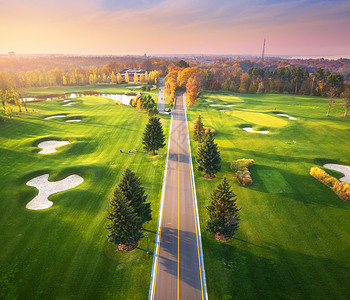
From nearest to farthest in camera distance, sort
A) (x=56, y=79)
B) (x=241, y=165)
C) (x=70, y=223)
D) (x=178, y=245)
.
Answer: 1. (x=178, y=245)
2. (x=70, y=223)
3. (x=241, y=165)
4. (x=56, y=79)

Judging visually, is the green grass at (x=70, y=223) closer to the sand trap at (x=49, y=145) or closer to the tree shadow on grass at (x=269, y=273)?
the sand trap at (x=49, y=145)

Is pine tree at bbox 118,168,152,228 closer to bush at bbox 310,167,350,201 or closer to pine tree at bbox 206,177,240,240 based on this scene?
pine tree at bbox 206,177,240,240

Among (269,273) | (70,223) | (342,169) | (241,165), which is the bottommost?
(269,273)

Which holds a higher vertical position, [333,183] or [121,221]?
[121,221]

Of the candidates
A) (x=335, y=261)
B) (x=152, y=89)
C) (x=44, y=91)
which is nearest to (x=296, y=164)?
(x=335, y=261)

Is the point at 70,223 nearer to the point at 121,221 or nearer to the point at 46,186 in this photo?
the point at 121,221

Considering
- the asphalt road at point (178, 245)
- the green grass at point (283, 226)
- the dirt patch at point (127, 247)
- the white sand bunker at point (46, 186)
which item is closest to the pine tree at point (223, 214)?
the green grass at point (283, 226)

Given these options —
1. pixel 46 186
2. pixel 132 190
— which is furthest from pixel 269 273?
pixel 46 186

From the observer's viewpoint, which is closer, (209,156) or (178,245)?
(178,245)

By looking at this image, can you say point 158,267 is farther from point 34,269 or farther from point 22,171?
point 22,171
